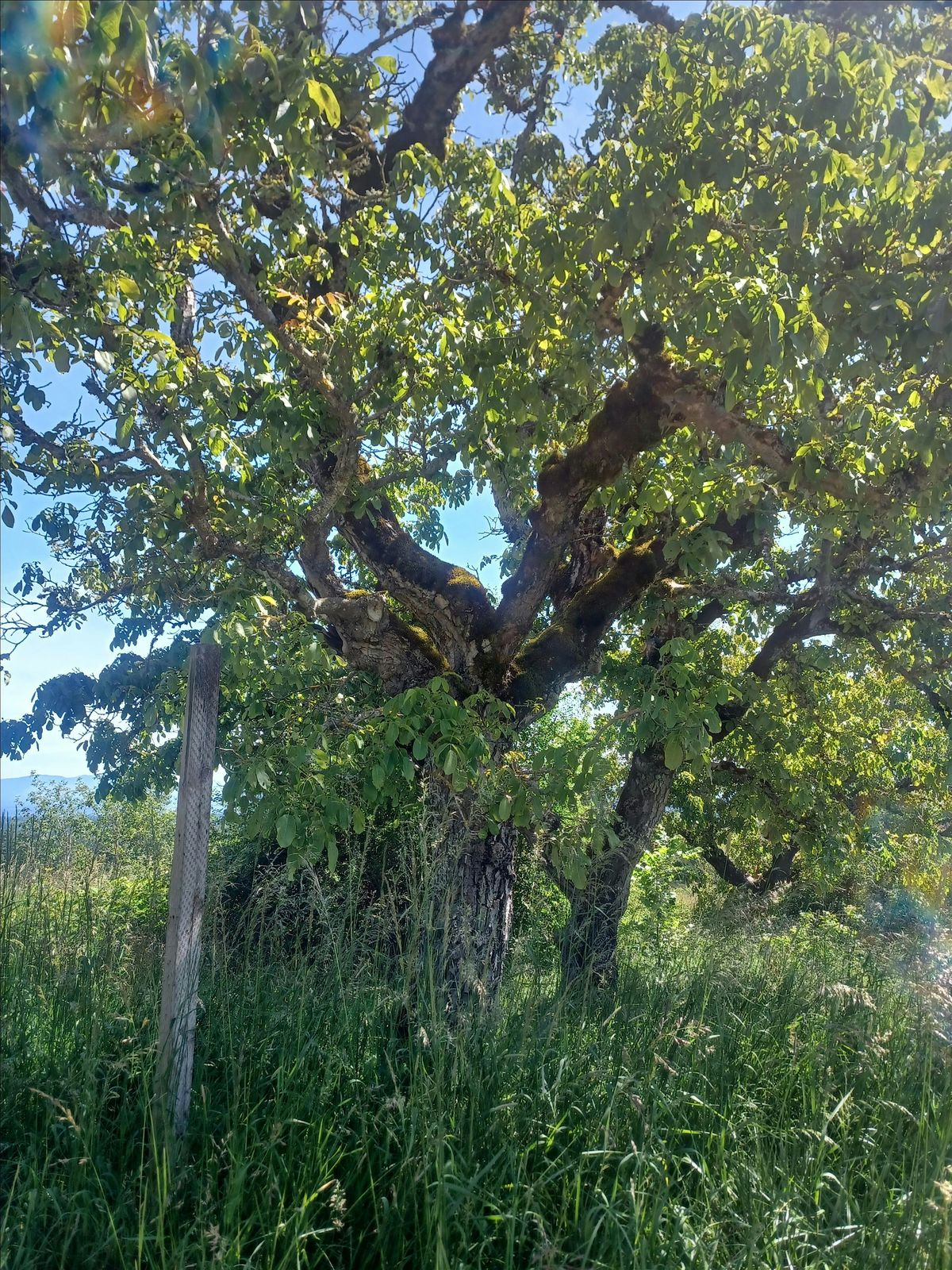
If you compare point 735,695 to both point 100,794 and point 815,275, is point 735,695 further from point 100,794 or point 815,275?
point 100,794

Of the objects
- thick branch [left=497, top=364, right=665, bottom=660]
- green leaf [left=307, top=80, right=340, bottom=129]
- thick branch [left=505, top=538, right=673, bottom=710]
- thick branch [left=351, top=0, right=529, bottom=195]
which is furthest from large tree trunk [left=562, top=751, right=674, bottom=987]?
thick branch [left=351, top=0, right=529, bottom=195]

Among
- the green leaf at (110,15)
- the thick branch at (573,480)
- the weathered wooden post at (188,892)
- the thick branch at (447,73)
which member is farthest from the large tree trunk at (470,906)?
the thick branch at (447,73)

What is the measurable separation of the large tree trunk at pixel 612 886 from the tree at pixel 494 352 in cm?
5

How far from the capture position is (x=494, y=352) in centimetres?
462

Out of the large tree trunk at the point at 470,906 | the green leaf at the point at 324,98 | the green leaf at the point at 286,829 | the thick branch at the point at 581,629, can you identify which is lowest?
the large tree trunk at the point at 470,906

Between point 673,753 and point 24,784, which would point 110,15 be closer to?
point 673,753

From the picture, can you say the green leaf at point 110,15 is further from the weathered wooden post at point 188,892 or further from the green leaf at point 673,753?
the green leaf at point 673,753

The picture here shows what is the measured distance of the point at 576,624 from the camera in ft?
19.5

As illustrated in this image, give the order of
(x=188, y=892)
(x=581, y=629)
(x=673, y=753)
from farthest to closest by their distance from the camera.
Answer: (x=581, y=629) < (x=673, y=753) < (x=188, y=892)

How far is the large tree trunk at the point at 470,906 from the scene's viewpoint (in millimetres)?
3559

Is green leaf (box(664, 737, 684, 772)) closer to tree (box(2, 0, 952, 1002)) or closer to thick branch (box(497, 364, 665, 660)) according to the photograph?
tree (box(2, 0, 952, 1002))

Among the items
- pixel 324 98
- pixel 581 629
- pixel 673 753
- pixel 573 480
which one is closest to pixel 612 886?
pixel 581 629

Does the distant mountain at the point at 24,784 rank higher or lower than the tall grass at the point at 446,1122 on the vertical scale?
higher

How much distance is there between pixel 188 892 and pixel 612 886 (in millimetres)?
4013
